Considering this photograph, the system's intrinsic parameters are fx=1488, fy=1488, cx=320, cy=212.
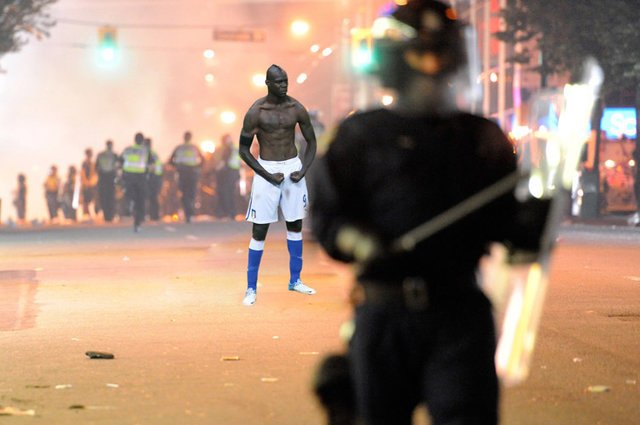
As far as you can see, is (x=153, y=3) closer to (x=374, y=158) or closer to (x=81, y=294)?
(x=81, y=294)

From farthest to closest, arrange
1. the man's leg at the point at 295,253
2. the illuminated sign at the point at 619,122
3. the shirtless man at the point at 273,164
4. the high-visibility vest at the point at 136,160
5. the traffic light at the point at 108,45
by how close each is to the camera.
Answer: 1. the traffic light at the point at 108,45
2. the illuminated sign at the point at 619,122
3. the high-visibility vest at the point at 136,160
4. the man's leg at the point at 295,253
5. the shirtless man at the point at 273,164

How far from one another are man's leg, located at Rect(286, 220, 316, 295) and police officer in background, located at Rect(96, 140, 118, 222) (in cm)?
2414

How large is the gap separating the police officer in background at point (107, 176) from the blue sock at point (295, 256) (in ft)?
79.3

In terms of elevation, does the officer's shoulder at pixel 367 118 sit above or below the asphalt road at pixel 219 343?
above

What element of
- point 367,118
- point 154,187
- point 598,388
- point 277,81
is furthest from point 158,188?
point 367,118

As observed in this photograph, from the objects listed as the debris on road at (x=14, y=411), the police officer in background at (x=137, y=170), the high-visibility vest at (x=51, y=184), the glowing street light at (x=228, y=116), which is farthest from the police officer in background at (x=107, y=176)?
the glowing street light at (x=228, y=116)

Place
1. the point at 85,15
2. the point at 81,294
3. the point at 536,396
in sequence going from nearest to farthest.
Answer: the point at 536,396, the point at 81,294, the point at 85,15

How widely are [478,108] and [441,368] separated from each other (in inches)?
34.7

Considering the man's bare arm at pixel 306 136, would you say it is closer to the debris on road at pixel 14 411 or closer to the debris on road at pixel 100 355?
the debris on road at pixel 100 355

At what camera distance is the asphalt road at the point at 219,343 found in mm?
7582

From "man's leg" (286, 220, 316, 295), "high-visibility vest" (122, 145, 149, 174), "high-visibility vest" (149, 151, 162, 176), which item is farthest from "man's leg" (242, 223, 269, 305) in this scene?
"high-visibility vest" (149, 151, 162, 176)

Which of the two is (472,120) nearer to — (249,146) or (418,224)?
(418,224)

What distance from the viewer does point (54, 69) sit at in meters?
99.8

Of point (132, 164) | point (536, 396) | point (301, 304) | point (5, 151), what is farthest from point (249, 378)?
point (5, 151)
